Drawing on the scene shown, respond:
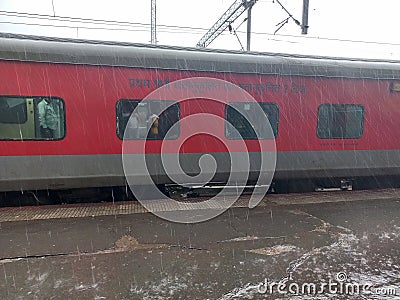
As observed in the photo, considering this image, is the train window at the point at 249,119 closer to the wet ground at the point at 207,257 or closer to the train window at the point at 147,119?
the train window at the point at 147,119

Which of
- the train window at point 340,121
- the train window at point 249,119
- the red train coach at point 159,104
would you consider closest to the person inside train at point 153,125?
the red train coach at point 159,104

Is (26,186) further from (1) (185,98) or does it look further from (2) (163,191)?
(1) (185,98)

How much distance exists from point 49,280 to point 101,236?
1.21m

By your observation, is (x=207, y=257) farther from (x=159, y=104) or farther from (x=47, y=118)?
(x=47, y=118)

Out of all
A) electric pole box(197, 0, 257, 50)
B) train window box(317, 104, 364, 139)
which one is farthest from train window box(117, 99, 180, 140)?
electric pole box(197, 0, 257, 50)

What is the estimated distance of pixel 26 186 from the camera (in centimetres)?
562

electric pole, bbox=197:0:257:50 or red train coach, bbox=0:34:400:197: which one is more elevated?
electric pole, bbox=197:0:257:50

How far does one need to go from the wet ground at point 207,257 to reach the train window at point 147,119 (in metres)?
1.54

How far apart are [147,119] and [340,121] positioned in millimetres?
4113

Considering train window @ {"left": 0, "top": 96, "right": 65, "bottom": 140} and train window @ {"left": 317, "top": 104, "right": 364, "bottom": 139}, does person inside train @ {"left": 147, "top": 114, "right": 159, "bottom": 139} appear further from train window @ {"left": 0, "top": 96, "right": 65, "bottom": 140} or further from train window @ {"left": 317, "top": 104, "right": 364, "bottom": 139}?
train window @ {"left": 317, "top": 104, "right": 364, "bottom": 139}

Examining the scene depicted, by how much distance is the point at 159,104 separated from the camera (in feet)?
20.1

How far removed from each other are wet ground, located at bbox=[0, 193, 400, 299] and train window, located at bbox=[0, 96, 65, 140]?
151 cm

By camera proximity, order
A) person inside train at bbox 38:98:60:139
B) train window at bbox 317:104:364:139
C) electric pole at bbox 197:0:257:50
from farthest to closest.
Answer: electric pole at bbox 197:0:257:50 → train window at bbox 317:104:364:139 → person inside train at bbox 38:98:60:139

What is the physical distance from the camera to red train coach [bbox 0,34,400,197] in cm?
554
